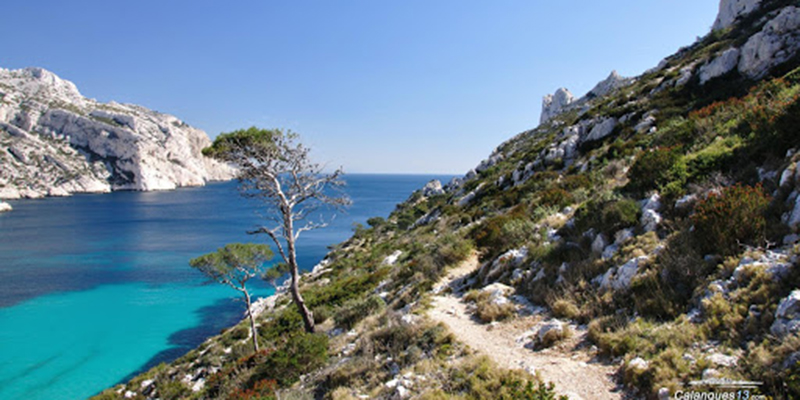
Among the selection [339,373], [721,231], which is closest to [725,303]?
[721,231]

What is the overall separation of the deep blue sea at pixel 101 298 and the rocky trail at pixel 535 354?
8.87 metres

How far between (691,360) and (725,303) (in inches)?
54.8

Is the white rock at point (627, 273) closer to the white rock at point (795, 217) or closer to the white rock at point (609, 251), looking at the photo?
the white rock at point (609, 251)

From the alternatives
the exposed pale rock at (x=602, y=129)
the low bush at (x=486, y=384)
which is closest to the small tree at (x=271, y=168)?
the low bush at (x=486, y=384)

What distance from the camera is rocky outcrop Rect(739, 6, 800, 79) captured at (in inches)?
894

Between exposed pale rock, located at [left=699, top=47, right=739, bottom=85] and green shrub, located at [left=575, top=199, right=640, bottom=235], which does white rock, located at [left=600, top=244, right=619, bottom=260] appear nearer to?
green shrub, located at [left=575, top=199, right=640, bottom=235]

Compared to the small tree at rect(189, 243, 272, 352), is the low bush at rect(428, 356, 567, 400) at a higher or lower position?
higher

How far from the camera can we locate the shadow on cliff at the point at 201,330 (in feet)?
97.0

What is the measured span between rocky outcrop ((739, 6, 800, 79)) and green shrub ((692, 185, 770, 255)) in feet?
76.5

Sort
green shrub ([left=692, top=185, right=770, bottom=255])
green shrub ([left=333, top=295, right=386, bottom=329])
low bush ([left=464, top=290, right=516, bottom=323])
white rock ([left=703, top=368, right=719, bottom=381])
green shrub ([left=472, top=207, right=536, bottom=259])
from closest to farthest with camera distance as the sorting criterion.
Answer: white rock ([left=703, top=368, right=719, bottom=381]) < green shrub ([left=692, top=185, right=770, bottom=255]) < low bush ([left=464, top=290, right=516, bottom=323]) < green shrub ([left=333, top=295, right=386, bottom=329]) < green shrub ([left=472, top=207, right=536, bottom=259])

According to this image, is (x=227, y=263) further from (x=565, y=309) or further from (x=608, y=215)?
(x=608, y=215)

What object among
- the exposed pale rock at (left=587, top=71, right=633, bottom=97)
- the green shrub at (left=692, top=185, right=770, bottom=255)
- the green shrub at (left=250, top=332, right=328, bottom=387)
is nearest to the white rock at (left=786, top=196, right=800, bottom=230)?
the green shrub at (left=692, top=185, right=770, bottom=255)

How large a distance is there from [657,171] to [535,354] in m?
7.61

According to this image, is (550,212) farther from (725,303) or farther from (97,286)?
(97,286)
